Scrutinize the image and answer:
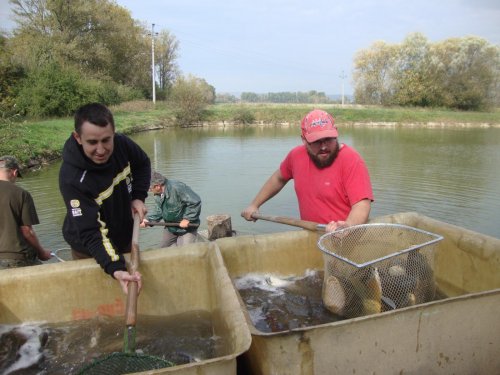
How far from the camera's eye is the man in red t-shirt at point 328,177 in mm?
3268

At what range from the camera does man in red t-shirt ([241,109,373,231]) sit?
327cm

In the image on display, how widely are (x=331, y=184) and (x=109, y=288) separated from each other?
180cm

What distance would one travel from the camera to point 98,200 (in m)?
2.86

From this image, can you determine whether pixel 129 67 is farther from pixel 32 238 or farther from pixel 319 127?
pixel 319 127

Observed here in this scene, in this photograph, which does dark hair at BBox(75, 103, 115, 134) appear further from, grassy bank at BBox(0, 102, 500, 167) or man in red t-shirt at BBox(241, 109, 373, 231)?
grassy bank at BBox(0, 102, 500, 167)

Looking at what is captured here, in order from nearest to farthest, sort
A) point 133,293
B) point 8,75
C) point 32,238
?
1. point 133,293
2. point 32,238
3. point 8,75

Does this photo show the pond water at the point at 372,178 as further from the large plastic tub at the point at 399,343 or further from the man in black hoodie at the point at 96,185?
the large plastic tub at the point at 399,343

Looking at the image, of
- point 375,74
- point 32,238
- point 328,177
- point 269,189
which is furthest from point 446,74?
point 32,238

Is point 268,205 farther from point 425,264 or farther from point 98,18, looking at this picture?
point 98,18

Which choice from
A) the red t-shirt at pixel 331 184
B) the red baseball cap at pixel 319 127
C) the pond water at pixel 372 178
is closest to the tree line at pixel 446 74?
the pond water at pixel 372 178

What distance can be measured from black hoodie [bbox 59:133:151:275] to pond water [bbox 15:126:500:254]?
16.3 feet

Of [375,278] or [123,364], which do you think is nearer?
[123,364]

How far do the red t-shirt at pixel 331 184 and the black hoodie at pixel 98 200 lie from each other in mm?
1398

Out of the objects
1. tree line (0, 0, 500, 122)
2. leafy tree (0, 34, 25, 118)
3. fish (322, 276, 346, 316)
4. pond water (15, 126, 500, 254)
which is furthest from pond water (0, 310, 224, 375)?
leafy tree (0, 34, 25, 118)
